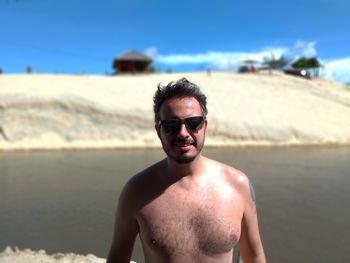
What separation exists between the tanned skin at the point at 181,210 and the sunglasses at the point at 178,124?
0.8 inches

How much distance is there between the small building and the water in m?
20.4

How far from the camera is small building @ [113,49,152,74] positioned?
110 ft

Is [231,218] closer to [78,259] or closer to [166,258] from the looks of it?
[166,258]

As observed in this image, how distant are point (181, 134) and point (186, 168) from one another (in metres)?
0.22

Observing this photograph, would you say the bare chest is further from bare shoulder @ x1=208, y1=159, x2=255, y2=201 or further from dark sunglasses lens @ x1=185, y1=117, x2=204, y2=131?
dark sunglasses lens @ x1=185, y1=117, x2=204, y2=131

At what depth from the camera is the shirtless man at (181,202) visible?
71.6 inches

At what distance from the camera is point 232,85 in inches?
961

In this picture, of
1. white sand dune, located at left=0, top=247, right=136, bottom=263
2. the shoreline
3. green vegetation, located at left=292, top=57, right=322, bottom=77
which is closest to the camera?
white sand dune, located at left=0, top=247, right=136, bottom=263

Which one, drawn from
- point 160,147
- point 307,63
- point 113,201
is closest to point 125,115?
point 160,147

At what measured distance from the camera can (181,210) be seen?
189 centimetres

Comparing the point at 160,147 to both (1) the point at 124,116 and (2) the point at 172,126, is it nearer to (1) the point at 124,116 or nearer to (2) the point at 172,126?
(1) the point at 124,116

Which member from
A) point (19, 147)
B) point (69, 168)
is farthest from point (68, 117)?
point (69, 168)

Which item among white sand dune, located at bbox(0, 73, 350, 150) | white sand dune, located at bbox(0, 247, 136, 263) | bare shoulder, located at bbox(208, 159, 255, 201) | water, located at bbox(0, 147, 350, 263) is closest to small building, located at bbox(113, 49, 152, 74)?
white sand dune, located at bbox(0, 73, 350, 150)

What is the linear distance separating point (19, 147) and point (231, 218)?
15.5 m
